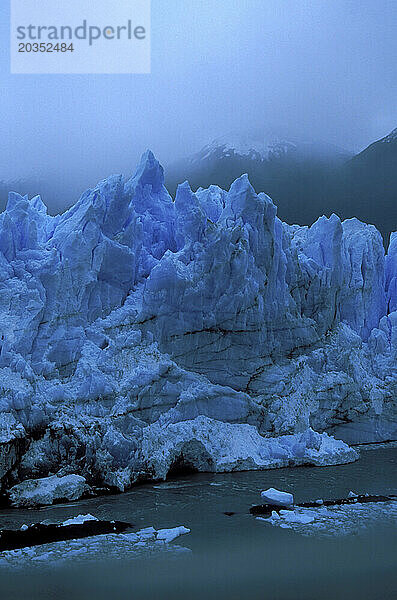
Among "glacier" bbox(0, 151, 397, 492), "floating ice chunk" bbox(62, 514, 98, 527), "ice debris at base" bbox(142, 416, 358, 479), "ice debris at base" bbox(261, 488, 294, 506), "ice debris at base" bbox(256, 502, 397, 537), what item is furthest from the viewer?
"ice debris at base" bbox(142, 416, 358, 479)

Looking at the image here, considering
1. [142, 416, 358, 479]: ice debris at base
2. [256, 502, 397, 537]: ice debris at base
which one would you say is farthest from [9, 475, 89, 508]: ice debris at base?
[256, 502, 397, 537]: ice debris at base

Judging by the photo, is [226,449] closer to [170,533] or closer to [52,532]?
[170,533]

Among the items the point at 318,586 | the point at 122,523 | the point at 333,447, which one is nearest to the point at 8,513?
the point at 122,523

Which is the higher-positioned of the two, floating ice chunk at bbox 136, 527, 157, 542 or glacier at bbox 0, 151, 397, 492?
glacier at bbox 0, 151, 397, 492

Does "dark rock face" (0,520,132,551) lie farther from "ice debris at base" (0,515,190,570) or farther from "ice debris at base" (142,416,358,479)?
"ice debris at base" (142,416,358,479)

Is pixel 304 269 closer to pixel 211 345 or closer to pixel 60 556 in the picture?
pixel 211 345

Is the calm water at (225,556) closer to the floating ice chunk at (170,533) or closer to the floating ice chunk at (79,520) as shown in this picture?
the floating ice chunk at (170,533)
